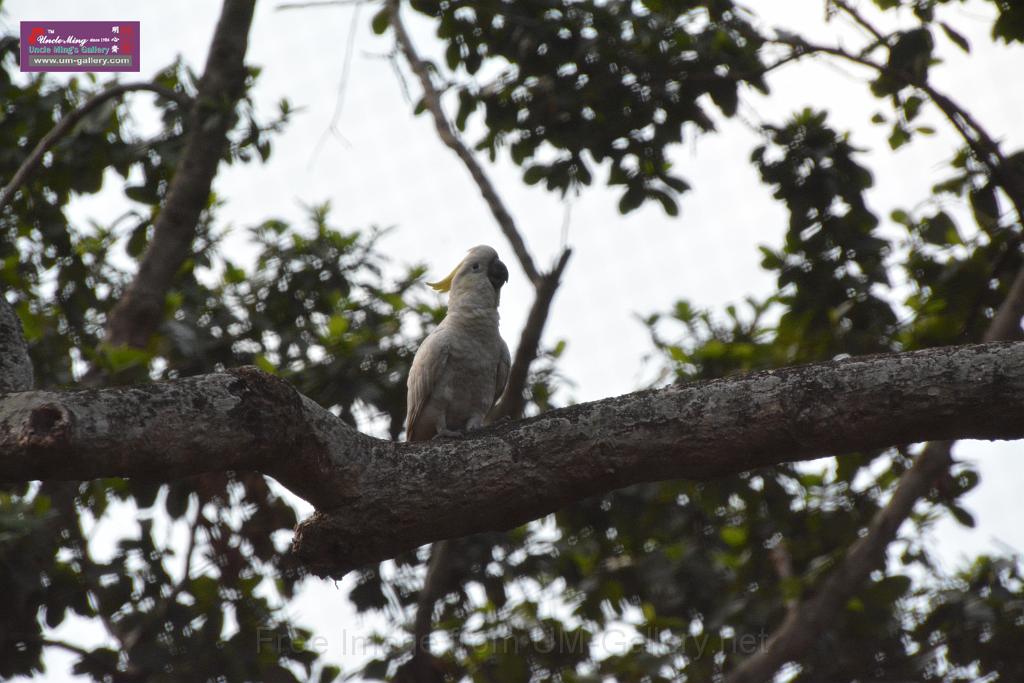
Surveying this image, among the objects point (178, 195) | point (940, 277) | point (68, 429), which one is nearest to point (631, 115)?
point (940, 277)

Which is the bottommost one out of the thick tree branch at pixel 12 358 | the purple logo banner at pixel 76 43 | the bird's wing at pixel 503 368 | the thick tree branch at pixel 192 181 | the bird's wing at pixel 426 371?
the thick tree branch at pixel 12 358

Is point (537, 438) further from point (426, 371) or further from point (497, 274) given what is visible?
point (497, 274)

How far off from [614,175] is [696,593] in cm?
219

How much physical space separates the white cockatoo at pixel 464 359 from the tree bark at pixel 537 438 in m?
1.33

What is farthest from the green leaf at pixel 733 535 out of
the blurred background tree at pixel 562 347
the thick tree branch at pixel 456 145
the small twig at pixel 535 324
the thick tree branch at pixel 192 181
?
the thick tree branch at pixel 192 181

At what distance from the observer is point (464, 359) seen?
12.1ft

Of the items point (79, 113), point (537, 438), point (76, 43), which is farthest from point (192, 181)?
point (537, 438)

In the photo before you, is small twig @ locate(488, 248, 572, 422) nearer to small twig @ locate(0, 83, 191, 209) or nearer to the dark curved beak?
the dark curved beak

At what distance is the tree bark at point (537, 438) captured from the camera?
194 cm

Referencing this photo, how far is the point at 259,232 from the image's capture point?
501 cm

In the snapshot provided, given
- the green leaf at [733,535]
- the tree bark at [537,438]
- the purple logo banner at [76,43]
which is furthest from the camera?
the green leaf at [733,535]

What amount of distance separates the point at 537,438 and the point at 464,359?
1.45m

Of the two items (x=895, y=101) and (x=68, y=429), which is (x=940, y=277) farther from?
(x=68, y=429)

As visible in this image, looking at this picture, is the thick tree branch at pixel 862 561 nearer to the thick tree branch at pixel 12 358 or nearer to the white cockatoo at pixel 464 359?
the white cockatoo at pixel 464 359
